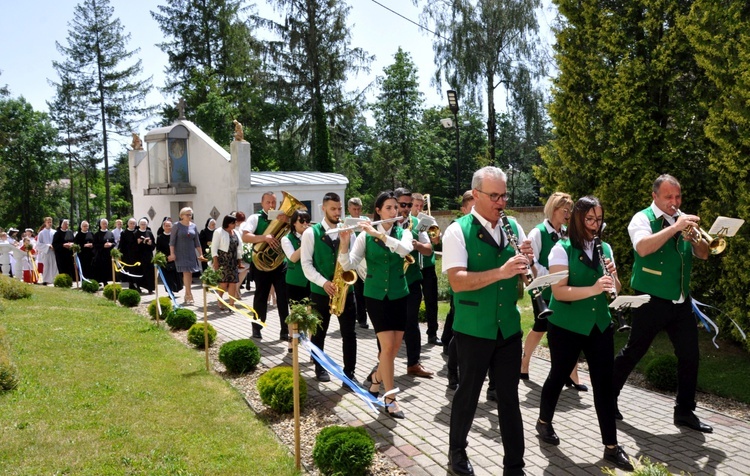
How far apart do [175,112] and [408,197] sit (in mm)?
40938

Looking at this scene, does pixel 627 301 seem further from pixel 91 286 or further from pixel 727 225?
pixel 91 286

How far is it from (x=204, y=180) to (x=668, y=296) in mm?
21187

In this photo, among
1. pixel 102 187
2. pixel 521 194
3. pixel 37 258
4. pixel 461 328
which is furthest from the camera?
pixel 102 187

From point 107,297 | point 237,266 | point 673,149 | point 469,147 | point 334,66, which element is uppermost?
point 334,66

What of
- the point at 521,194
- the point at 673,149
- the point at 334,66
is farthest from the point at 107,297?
the point at 521,194

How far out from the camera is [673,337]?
19.2ft

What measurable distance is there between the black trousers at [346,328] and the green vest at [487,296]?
257cm

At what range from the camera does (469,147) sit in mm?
50938

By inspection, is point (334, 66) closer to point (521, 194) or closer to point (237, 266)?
point (521, 194)

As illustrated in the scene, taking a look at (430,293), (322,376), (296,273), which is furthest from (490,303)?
(430,293)

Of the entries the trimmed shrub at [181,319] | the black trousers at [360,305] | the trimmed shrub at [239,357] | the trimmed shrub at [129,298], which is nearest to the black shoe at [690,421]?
the black trousers at [360,305]

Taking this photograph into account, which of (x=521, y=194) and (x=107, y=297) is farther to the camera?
(x=521, y=194)

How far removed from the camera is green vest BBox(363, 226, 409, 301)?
6188mm

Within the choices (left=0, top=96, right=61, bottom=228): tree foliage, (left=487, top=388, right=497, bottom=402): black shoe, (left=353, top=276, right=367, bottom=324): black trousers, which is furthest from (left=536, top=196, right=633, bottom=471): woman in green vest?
(left=0, top=96, right=61, bottom=228): tree foliage
